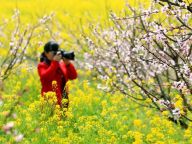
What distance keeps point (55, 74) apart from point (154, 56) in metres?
2.26

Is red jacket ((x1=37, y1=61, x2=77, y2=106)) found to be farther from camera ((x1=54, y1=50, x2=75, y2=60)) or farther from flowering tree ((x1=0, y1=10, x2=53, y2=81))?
flowering tree ((x1=0, y1=10, x2=53, y2=81))

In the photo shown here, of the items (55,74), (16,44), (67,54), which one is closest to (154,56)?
(67,54)

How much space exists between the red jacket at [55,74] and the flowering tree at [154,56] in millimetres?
586

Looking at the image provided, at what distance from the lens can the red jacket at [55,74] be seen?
8.85 metres

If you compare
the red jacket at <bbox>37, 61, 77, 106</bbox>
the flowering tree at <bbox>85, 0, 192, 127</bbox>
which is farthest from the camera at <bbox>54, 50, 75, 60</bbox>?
the flowering tree at <bbox>85, 0, 192, 127</bbox>

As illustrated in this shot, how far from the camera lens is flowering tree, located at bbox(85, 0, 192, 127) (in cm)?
634

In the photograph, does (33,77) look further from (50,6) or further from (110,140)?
(50,6)

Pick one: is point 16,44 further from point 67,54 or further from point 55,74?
point 67,54

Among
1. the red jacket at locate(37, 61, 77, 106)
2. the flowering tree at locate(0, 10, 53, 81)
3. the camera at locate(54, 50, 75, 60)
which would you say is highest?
the flowering tree at locate(0, 10, 53, 81)

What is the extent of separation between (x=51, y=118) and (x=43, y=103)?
1.66ft

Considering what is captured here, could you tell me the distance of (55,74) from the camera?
8984 millimetres

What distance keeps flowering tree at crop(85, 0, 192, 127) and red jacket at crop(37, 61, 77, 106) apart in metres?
0.59

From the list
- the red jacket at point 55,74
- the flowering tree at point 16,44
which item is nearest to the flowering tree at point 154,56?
the red jacket at point 55,74

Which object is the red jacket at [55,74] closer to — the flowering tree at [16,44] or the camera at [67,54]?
the camera at [67,54]
